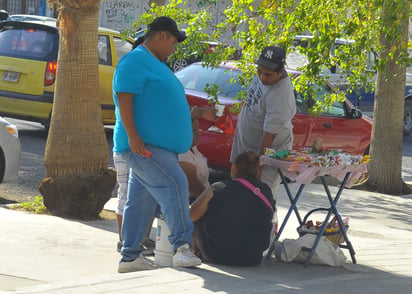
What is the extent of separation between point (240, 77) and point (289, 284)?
4597 mm

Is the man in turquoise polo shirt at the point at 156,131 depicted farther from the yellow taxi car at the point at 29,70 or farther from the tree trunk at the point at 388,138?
the yellow taxi car at the point at 29,70

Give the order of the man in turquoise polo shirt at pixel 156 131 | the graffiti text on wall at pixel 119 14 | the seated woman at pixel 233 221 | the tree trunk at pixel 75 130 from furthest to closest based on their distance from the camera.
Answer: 1. the graffiti text on wall at pixel 119 14
2. the tree trunk at pixel 75 130
3. the seated woman at pixel 233 221
4. the man in turquoise polo shirt at pixel 156 131

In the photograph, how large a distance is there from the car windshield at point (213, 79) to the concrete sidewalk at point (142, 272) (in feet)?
10.0

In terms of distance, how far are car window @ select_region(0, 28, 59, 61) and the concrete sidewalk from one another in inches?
221

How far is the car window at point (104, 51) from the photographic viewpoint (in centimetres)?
1555

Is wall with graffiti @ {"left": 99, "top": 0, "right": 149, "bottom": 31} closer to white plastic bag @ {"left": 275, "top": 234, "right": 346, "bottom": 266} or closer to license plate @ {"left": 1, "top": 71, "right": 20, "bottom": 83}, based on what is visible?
license plate @ {"left": 1, "top": 71, "right": 20, "bottom": 83}

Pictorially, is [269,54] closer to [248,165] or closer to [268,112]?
[268,112]

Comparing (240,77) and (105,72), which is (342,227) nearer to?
(240,77)

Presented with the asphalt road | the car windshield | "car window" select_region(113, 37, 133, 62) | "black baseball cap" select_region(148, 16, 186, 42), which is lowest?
the asphalt road

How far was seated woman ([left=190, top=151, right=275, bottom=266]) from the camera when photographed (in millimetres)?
7078

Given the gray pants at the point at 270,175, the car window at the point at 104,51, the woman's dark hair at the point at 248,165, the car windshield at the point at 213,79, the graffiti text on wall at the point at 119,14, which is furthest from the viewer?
the graffiti text on wall at the point at 119,14

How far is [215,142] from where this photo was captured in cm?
1169

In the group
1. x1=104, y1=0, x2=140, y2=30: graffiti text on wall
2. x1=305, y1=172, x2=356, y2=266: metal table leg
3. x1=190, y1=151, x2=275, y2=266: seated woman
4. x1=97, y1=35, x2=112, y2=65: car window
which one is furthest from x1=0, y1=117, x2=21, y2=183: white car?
x1=104, y1=0, x2=140, y2=30: graffiti text on wall

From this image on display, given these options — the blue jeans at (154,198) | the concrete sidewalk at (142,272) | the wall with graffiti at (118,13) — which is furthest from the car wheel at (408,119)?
the wall with graffiti at (118,13)
